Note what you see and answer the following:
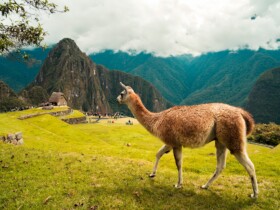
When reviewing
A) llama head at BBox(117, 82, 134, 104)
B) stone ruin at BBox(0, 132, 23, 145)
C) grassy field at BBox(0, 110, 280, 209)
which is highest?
llama head at BBox(117, 82, 134, 104)

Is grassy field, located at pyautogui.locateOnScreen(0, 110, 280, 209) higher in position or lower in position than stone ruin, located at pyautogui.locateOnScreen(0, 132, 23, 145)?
higher

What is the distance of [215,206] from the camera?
8258mm

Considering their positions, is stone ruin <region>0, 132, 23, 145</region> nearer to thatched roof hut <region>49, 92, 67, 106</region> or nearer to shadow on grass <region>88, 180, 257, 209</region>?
shadow on grass <region>88, 180, 257, 209</region>

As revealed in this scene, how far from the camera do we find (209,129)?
28.9ft

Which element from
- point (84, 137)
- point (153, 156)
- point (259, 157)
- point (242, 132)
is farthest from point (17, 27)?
point (84, 137)

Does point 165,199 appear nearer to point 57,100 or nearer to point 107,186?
point 107,186

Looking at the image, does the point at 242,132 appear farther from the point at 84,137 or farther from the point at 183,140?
the point at 84,137

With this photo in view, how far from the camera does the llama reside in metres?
8.53

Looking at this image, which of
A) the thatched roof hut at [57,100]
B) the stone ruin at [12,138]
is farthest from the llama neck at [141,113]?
the thatched roof hut at [57,100]

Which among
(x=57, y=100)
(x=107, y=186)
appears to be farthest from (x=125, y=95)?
(x=57, y=100)

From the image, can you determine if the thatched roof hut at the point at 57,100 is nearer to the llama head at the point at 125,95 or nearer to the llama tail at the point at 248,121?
the llama head at the point at 125,95

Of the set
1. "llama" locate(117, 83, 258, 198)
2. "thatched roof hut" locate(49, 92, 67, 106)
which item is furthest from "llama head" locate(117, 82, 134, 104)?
"thatched roof hut" locate(49, 92, 67, 106)

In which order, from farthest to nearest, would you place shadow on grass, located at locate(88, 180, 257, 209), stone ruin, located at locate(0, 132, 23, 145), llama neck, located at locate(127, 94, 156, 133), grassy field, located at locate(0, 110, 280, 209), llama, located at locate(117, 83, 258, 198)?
1. stone ruin, located at locate(0, 132, 23, 145)
2. llama neck, located at locate(127, 94, 156, 133)
3. llama, located at locate(117, 83, 258, 198)
4. grassy field, located at locate(0, 110, 280, 209)
5. shadow on grass, located at locate(88, 180, 257, 209)

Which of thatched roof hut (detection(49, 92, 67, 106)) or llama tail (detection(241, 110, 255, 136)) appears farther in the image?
thatched roof hut (detection(49, 92, 67, 106))
